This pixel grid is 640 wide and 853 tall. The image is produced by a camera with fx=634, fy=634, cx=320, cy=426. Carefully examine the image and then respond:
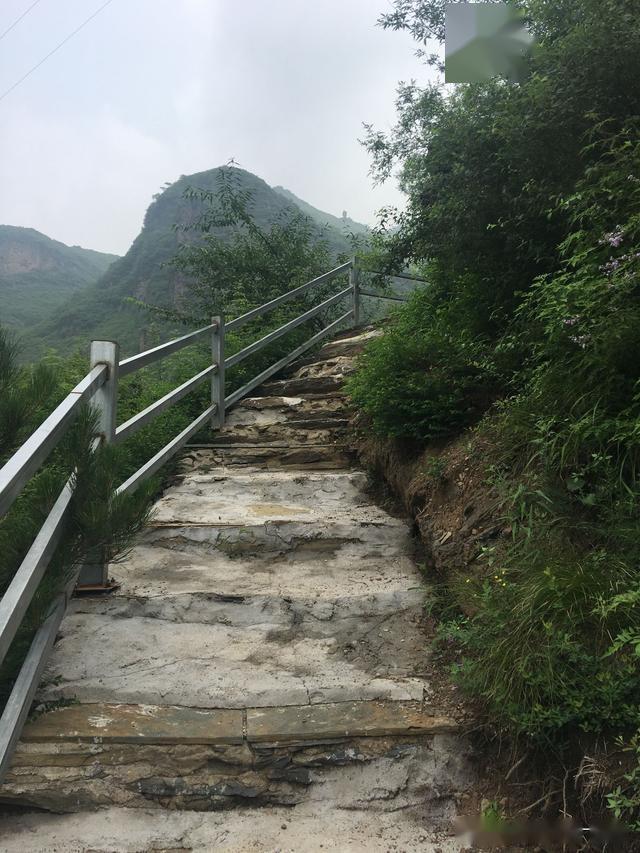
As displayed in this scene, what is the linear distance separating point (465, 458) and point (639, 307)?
1.18 metres

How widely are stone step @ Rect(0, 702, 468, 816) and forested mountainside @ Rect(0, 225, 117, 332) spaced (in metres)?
35.3

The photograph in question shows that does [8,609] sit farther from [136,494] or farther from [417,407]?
[417,407]

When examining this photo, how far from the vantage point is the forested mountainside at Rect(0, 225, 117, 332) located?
3975 cm

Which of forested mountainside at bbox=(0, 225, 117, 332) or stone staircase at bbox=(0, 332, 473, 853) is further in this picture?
forested mountainside at bbox=(0, 225, 117, 332)

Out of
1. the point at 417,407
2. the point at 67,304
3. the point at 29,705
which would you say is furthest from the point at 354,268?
the point at 67,304

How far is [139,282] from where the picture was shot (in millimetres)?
→ 34875

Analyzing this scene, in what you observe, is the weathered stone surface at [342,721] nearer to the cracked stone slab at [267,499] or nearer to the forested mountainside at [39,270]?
the cracked stone slab at [267,499]

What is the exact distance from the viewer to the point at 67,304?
33.5 metres

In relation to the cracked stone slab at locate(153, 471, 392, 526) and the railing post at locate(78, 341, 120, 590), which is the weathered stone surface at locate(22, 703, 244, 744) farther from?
the cracked stone slab at locate(153, 471, 392, 526)

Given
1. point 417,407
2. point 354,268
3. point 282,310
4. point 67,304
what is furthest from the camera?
point 67,304

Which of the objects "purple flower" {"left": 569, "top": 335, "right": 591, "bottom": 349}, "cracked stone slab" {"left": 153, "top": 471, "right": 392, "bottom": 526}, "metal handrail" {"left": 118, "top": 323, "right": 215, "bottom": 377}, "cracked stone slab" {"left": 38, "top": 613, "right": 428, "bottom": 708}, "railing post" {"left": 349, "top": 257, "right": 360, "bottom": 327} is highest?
"railing post" {"left": 349, "top": 257, "right": 360, "bottom": 327}

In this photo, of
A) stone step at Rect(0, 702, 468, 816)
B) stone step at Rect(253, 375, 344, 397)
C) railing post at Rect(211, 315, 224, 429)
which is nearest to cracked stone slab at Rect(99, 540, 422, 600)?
stone step at Rect(0, 702, 468, 816)

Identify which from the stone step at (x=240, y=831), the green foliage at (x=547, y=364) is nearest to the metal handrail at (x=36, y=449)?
the stone step at (x=240, y=831)

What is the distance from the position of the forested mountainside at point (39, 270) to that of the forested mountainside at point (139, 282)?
3.47 m
